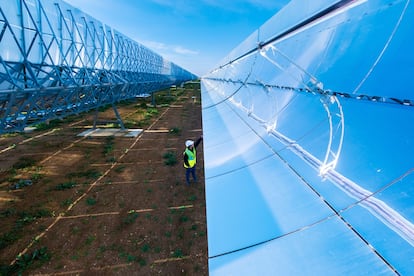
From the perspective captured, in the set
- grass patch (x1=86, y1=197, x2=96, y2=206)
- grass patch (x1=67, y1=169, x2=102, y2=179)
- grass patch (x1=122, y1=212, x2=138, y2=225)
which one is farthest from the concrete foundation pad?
grass patch (x1=122, y1=212, x2=138, y2=225)

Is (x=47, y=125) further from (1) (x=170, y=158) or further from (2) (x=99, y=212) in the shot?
(2) (x=99, y=212)

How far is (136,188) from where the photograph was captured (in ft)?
26.2

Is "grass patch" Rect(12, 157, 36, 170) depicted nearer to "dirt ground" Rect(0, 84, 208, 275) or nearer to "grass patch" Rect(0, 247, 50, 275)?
"dirt ground" Rect(0, 84, 208, 275)

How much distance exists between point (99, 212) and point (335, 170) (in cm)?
643

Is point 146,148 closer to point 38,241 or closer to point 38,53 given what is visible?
point 38,53

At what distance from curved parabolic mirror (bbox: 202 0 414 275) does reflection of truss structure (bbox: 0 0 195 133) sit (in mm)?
6069

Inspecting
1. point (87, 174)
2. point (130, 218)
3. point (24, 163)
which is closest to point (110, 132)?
point (24, 163)

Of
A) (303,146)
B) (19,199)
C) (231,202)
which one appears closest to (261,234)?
(231,202)

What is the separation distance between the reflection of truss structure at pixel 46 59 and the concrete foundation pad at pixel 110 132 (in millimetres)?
1969

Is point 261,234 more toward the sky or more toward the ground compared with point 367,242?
more toward the ground

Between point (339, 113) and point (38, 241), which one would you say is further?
point (38, 241)

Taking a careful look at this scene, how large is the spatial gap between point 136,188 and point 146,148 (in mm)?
4662

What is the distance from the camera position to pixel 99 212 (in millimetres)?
6559

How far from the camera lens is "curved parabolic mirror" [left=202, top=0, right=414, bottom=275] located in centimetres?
101
